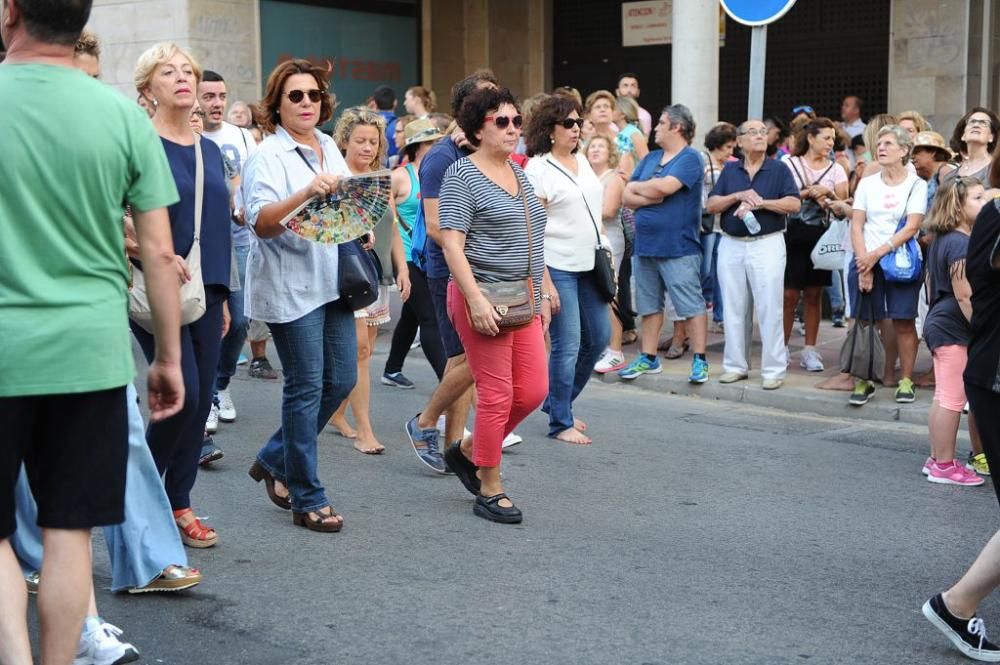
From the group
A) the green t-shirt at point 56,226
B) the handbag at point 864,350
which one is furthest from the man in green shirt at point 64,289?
the handbag at point 864,350

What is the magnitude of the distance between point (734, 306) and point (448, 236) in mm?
4289

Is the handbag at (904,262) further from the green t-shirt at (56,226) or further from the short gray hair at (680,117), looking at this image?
the green t-shirt at (56,226)

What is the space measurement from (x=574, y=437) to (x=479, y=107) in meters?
2.53

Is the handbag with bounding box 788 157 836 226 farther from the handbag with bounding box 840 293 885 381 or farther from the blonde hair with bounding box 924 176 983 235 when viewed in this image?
the blonde hair with bounding box 924 176 983 235

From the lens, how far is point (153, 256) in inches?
138

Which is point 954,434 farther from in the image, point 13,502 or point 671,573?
point 13,502

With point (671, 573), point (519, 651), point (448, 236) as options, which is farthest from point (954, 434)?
point (519, 651)

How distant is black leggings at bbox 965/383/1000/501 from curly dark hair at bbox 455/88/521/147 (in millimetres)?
2430

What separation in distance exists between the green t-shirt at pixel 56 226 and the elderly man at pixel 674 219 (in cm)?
664

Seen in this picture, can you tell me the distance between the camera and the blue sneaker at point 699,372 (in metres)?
9.61

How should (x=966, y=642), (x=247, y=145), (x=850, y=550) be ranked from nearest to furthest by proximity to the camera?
(x=966, y=642)
(x=850, y=550)
(x=247, y=145)

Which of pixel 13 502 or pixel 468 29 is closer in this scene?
pixel 13 502

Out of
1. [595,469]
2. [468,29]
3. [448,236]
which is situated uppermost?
[468,29]

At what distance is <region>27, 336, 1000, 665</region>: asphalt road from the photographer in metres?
4.41
